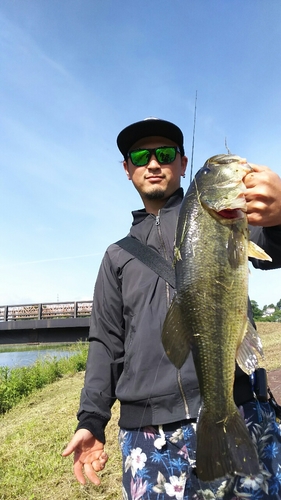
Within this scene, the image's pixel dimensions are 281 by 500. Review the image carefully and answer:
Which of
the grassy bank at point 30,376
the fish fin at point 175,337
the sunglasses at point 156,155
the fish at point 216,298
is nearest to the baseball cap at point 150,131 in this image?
the sunglasses at point 156,155

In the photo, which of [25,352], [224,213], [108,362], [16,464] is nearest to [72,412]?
[16,464]

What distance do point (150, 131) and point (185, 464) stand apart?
234 cm

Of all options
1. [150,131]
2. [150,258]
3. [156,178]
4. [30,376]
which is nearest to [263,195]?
[150,258]

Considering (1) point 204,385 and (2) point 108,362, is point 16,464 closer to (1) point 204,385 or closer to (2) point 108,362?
(2) point 108,362

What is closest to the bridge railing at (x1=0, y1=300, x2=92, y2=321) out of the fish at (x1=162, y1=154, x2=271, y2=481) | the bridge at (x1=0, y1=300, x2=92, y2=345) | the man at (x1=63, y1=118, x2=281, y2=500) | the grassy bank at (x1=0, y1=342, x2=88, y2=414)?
the bridge at (x1=0, y1=300, x2=92, y2=345)

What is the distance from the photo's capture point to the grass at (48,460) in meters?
4.56

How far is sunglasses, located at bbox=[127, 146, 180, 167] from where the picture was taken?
298 cm

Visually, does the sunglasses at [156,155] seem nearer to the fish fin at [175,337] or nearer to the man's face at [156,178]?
the man's face at [156,178]

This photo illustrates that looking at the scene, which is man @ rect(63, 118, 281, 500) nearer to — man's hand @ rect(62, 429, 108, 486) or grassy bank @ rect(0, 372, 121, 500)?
man's hand @ rect(62, 429, 108, 486)

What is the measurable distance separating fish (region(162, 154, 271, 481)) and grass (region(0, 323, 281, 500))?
2.99 m

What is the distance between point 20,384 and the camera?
13.1 m

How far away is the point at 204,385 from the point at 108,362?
0.94 m

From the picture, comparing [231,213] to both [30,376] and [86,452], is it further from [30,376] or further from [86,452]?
[30,376]

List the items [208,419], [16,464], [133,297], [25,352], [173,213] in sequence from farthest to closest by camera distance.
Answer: [25,352] → [16,464] → [173,213] → [133,297] → [208,419]
